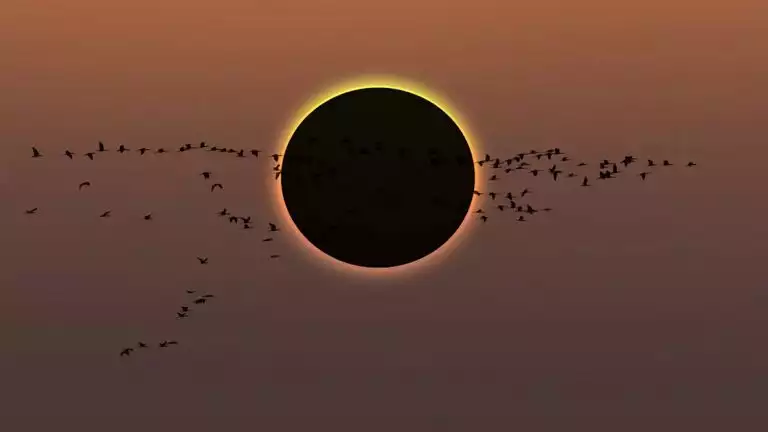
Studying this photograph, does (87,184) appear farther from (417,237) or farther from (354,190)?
(417,237)

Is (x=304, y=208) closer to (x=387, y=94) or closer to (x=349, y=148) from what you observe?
(x=349, y=148)

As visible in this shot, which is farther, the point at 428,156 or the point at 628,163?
the point at 428,156

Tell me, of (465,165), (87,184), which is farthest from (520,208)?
(87,184)

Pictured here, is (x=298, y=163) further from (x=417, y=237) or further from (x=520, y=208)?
(x=520, y=208)

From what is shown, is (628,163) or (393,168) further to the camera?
(393,168)

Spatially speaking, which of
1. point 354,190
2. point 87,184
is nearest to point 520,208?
point 354,190

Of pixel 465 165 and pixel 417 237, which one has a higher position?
pixel 465 165

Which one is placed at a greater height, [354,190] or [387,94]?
[387,94]
